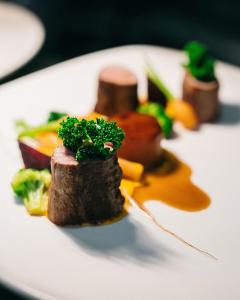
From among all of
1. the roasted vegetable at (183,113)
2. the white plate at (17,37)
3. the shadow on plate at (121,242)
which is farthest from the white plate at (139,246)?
the white plate at (17,37)

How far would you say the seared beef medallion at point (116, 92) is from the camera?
4.03 m

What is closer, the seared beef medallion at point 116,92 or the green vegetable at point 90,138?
the green vegetable at point 90,138

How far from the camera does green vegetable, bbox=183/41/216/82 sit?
4.12m

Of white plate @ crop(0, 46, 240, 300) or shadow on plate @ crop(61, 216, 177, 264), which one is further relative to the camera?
shadow on plate @ crop(61, 216, 177, 264)

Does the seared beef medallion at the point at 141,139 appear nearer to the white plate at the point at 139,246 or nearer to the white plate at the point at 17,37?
the white plate at the point at 139,246

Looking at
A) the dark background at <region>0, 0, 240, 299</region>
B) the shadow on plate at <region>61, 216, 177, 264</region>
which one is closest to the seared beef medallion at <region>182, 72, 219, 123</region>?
the shadow on plate at <region>61, 216, 177, 264</region>

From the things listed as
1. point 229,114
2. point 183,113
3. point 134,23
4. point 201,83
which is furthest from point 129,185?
point 134,23

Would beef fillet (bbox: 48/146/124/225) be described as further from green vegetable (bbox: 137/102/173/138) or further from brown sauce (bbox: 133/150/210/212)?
green vegetable (bbox: 137/102/173/138)

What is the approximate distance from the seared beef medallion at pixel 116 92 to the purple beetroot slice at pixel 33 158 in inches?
34.0

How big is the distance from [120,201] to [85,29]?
4136mm

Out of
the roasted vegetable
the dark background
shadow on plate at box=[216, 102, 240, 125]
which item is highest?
the roasted vegetable

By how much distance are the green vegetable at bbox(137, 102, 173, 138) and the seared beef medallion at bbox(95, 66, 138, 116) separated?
0.38 feet

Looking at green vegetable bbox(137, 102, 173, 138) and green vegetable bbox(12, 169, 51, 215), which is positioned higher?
green vegetable bbox(12, 169, 51, 215)

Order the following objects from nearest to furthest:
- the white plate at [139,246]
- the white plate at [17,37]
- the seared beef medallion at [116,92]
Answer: the white plate at [139,246] < the seared beef medallion at [116,92] < the white plate at [17,37]
